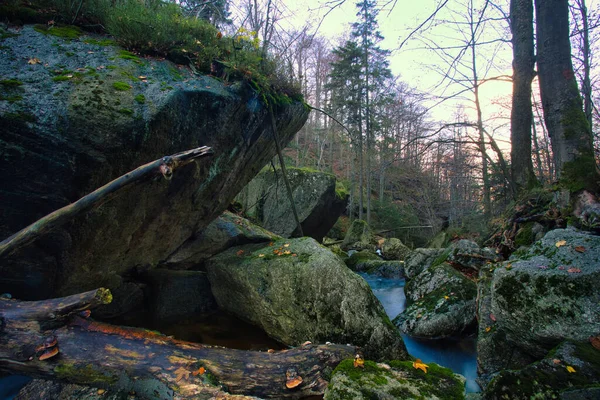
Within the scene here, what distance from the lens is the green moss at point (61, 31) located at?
3.58m

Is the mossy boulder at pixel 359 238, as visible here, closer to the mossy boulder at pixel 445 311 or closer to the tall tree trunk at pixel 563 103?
the mossy boulder at pixel 445 311

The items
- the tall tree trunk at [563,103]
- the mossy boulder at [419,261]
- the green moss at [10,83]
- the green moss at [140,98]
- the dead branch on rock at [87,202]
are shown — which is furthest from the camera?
the mossy boulder at [419,261]

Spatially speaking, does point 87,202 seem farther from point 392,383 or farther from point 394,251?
point 394,251

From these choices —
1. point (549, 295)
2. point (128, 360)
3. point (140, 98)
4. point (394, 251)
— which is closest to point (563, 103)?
point (549, 295)

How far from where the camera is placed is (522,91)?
6.62 metres

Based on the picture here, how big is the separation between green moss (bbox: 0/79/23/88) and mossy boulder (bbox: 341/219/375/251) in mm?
14122

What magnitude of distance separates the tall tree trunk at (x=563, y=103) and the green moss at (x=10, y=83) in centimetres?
645

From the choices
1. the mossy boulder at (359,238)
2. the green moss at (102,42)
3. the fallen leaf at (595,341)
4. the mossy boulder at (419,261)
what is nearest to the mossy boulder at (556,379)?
the fallen leaf at (595,341)

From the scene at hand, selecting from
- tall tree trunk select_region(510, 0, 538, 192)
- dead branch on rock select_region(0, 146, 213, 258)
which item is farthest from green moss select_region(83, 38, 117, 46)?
tall tree trunk select_region(510, 0, 538, 192)

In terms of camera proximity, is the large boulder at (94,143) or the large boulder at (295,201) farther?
the large boulder at (295,201)

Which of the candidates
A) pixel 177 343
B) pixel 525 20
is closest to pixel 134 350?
pixel 177 343

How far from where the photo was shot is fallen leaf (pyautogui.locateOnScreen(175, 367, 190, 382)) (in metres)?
2.53

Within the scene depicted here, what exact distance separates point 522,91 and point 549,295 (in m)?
5.27

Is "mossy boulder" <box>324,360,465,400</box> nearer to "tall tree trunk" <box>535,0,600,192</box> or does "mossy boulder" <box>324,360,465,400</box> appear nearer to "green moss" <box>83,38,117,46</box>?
"tall tree trunk" <box>535,0,600,192</box>
